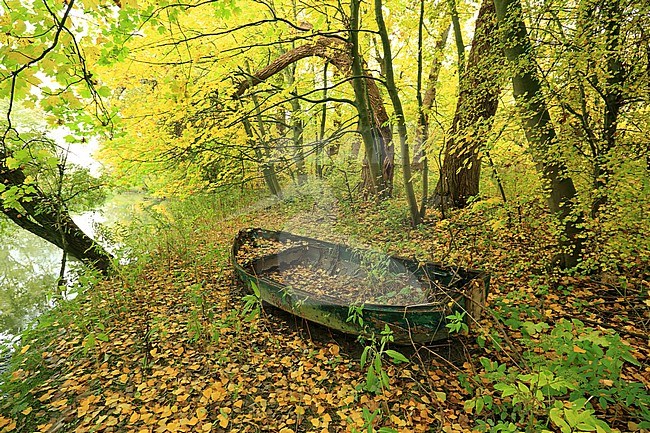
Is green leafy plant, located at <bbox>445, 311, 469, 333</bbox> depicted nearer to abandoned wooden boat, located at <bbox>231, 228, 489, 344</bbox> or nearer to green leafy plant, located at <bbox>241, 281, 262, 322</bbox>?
abandoned wooden boat, located at <bbox>231, 228, 489, 344</bbox>

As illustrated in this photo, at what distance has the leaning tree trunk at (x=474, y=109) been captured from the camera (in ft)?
13.3

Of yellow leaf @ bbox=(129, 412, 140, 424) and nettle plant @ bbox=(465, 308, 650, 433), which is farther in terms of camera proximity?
yellow leaf @ bbox=(129, 412, 140, 424)

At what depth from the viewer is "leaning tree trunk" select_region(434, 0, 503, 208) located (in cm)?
407

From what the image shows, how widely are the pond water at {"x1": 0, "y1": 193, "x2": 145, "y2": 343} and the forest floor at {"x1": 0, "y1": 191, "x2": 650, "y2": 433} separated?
0.89 m

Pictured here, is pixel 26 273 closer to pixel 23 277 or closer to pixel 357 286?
pixel 23 277

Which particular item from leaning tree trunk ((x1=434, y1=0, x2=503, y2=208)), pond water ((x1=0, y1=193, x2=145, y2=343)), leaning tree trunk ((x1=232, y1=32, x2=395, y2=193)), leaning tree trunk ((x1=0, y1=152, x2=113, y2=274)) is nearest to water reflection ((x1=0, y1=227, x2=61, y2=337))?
pond water ((x1=0, y1=193, x2=145, y2=343))

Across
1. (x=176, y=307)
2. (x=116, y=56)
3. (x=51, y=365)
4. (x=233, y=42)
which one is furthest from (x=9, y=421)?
(x=233, y=42)

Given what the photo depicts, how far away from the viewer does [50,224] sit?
5.52 m

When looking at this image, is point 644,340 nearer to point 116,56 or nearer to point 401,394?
point 401,394

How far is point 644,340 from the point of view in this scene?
3.04m

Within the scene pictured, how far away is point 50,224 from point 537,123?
7347 mm

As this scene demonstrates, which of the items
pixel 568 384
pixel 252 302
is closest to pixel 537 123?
pixel 568 384

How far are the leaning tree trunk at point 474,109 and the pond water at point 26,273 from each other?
5.67 meters

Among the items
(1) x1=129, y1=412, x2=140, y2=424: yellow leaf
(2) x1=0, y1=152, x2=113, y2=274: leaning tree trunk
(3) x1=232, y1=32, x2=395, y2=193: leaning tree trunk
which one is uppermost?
(3) x1=232, y1=32, x2=395, y2=193: leaning tree trunk
